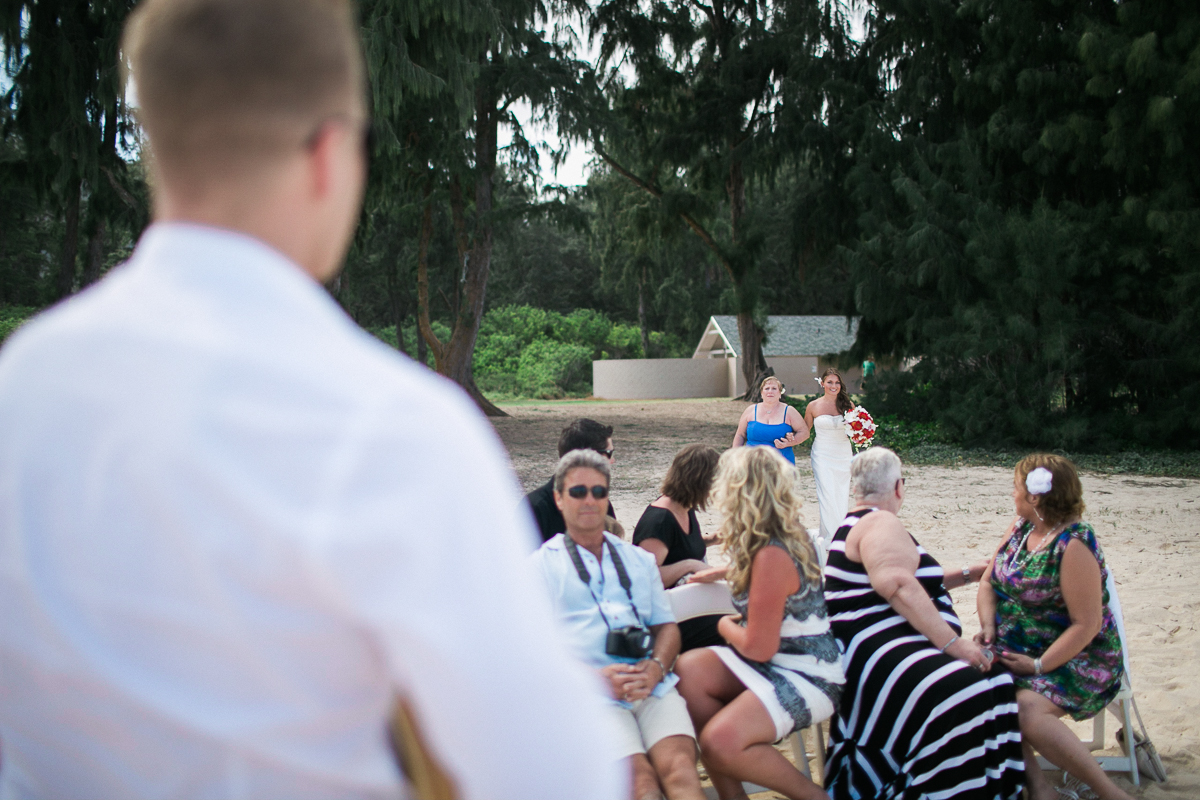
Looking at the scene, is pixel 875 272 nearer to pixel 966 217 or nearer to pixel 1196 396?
pixel 966 217

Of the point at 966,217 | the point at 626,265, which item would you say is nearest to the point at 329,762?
the point at 966,217

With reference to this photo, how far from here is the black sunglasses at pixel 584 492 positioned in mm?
3295

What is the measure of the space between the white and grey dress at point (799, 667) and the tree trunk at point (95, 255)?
45.1 feet

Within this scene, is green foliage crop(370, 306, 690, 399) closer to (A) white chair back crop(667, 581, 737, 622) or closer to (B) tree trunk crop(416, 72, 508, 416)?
(B) tree trunk crop(416, 72, 508, 416)

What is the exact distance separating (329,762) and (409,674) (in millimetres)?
114

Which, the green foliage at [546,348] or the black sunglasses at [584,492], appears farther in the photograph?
the green foliage at [546,348]

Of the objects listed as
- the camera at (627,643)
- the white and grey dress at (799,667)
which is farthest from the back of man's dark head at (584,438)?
the camera at (627,643)

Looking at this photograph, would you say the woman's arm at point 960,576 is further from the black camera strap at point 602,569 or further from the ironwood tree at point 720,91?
the ironwood tree at point 720,91

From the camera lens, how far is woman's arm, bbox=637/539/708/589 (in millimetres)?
4234

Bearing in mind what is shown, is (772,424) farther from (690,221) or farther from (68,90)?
(690,221)

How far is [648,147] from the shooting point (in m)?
24.0

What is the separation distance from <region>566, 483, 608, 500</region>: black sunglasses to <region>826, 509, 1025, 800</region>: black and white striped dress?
100 cm

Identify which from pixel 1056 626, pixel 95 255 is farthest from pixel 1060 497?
pixel 95 255

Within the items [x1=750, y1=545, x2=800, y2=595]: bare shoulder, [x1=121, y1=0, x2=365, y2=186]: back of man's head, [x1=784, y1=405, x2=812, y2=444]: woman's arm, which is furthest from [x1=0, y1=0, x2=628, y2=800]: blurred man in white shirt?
[x1=784, y1=405, x2=812, y2=444]: woman's arm
